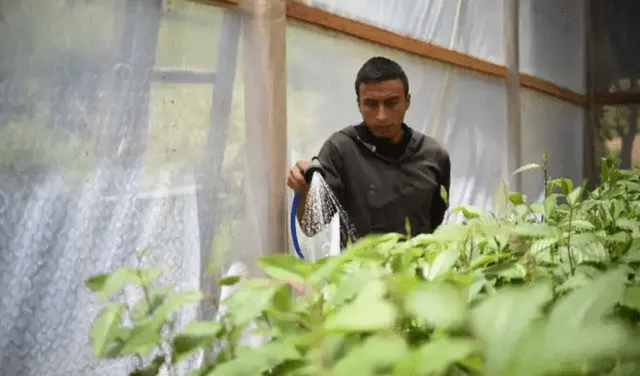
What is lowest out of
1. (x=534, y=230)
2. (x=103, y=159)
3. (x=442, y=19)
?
(x=534, y=230)

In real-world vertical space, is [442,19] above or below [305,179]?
above

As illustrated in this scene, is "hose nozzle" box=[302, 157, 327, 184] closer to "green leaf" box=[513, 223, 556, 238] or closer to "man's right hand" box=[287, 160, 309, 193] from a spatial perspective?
"man's right hand" box=[287, 160, 309, 193]

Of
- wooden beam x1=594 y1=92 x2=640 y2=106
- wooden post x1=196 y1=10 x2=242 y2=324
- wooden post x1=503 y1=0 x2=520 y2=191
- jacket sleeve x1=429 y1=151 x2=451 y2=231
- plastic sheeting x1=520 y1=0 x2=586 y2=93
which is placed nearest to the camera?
wooden post x1=196 y1=10 x2=242 y2=324

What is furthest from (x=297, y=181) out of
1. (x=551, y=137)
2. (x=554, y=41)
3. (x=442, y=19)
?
(x=554, y=41)

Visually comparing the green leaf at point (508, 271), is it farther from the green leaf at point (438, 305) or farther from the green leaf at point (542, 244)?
the green leaf at point (438, 305)

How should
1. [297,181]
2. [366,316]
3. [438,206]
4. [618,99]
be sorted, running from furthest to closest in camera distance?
[618,99]
[438,206]
[297,181]
[366,316]

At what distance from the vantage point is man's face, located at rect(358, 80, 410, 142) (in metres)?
2.19

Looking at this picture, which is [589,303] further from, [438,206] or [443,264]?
[438,206]

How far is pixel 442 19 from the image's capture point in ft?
11.5

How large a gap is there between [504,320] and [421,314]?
0.20ft

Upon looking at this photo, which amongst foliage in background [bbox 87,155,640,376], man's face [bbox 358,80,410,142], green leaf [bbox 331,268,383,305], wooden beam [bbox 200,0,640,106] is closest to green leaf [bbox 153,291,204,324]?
foliage in background [bbox 87,155,640,376]

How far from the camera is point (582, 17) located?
21.7 ft

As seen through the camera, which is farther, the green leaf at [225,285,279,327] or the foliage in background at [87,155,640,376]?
the green leaf at [225,285,279,327]

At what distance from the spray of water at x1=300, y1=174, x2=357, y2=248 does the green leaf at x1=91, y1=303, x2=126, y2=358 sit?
1.50 meters
